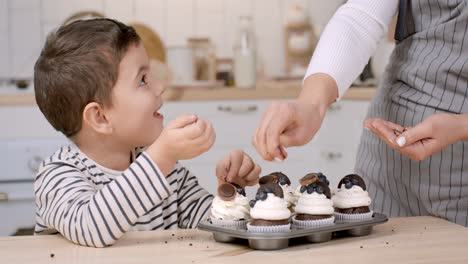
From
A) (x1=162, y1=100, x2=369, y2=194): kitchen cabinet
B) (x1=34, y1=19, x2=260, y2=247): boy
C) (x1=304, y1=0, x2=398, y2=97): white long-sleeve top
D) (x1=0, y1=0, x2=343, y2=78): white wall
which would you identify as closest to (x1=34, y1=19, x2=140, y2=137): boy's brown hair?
(x1=34, y1=19, x2=260, y2=247): boy

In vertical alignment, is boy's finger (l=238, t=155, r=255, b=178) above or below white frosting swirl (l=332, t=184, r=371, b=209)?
below

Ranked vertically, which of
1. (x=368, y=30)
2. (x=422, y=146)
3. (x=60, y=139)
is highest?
(x=368, y=30)

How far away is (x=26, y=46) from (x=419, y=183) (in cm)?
291

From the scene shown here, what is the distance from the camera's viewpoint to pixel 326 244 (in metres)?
1.16

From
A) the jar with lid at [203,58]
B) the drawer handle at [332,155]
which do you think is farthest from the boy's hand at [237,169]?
the jar with lid at [203,58]

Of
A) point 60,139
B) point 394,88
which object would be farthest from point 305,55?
point 394,88

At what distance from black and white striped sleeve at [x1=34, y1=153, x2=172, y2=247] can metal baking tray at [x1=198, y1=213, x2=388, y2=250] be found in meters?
0.11

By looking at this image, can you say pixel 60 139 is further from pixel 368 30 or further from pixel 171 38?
pixel 368 30

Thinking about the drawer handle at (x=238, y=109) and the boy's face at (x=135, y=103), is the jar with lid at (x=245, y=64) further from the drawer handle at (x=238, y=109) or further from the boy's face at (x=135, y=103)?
the boy's face at (x=135, y=103)

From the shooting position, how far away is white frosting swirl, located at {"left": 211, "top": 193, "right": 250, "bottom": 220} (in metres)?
1.19

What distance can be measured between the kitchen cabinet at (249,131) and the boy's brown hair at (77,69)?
1.98m

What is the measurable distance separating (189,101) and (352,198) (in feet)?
7.77

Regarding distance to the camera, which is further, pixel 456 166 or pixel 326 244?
pixel 456 166

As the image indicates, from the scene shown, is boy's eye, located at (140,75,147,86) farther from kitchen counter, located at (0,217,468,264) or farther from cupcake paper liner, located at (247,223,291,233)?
cupcake paper liner, located at (247,223,291,233)
